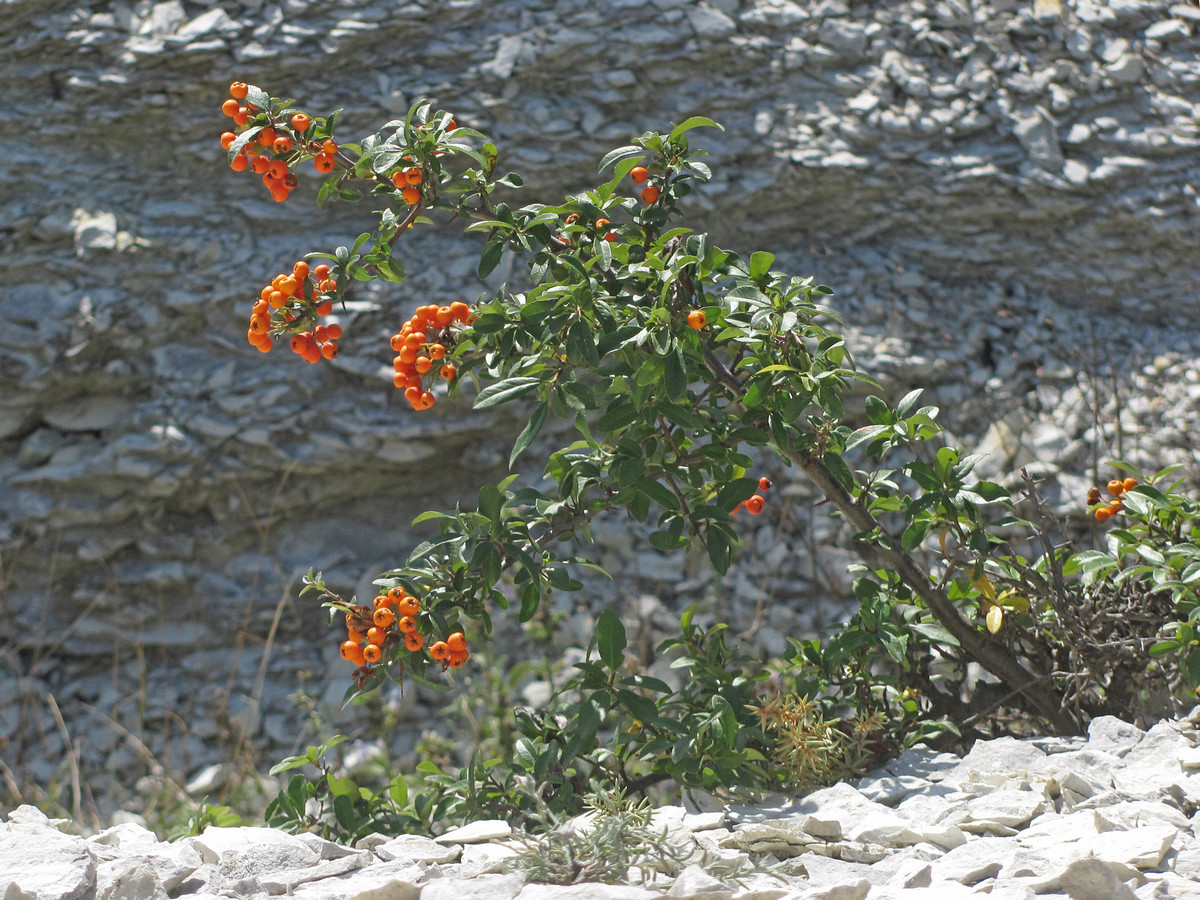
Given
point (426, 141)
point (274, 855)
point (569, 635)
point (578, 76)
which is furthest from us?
point (578, 76)

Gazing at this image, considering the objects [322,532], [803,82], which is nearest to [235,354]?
[322,532]

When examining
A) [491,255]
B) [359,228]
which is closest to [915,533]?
[491,255]

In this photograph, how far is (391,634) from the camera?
1.60 metres

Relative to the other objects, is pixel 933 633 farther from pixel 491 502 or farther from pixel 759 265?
pixel 491 502

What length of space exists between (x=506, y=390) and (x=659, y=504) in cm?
36

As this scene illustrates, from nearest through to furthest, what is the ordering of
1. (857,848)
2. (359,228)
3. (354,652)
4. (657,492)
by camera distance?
(857,848), (354,652), (657,492), (359,228)

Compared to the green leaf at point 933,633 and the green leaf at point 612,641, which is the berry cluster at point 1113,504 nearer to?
the green leaf at point 933,633

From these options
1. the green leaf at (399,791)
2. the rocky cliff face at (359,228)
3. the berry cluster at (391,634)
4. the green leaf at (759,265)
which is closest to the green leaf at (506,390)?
the berry cluster at (391,634)

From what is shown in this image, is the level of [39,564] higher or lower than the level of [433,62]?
lower

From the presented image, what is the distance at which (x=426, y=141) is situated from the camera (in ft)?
5.43

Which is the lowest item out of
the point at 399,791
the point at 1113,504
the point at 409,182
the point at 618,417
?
the point at 399,791

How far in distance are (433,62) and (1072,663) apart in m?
4.09

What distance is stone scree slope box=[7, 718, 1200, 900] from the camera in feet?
3.99

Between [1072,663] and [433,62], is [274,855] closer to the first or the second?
[1072,663]
